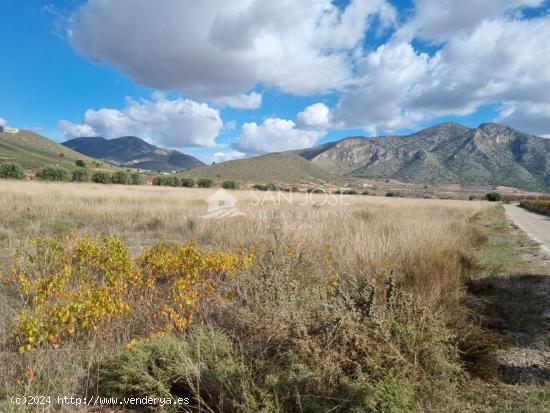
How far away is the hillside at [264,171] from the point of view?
99.4 m

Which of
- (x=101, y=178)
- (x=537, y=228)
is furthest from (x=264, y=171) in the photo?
(x=537, y=228)

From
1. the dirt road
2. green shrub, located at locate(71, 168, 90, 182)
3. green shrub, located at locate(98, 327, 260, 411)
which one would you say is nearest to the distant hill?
the dirt road

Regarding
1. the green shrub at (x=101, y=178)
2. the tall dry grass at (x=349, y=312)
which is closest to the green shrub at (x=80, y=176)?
the green shrub at (x=101, y=178)

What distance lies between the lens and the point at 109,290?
155 inches

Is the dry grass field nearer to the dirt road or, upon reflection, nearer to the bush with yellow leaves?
the bush with yellow leaves

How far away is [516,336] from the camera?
416 centimetres

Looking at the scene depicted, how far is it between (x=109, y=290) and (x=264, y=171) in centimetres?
10391

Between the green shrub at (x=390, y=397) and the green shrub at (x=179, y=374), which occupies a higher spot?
the green shrub at (x=390, y=397)

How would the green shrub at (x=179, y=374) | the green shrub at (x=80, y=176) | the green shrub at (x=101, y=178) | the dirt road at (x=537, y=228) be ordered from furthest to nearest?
the green shrub at (x=101, y=178), the green shrub at (x=80, y=176), the dirt road at (x=537, y=228), the green shrub at (x=179, y=374)

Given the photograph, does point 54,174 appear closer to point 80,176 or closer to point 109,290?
point 80,176

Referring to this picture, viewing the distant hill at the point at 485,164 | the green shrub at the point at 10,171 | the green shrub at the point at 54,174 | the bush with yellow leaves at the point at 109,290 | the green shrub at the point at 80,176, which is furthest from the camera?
the distant hill at the point at 485,164

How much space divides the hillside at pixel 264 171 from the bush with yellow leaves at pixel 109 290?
87535 mm

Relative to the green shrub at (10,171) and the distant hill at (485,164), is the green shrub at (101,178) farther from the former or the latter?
the distant hill at (485,164)

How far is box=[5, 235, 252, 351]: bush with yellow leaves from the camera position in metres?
3.31
